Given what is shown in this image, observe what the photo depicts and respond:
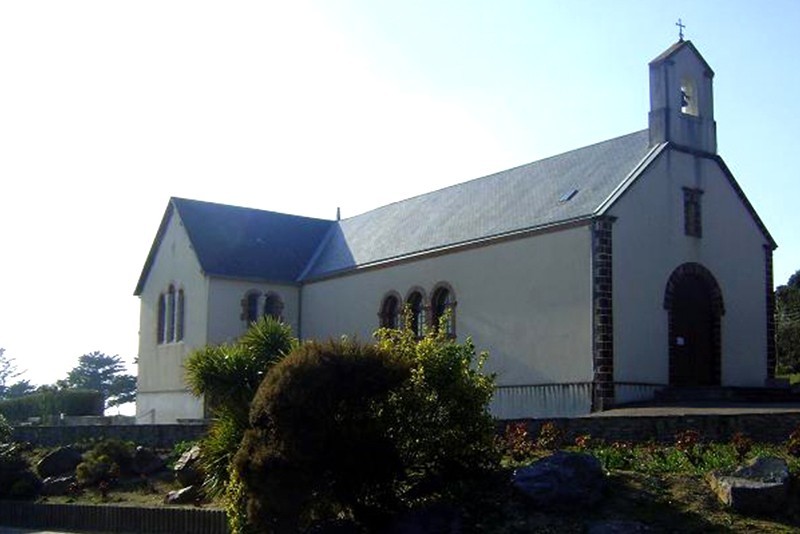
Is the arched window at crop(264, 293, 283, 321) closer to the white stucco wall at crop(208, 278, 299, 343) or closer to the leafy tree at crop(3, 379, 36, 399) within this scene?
the white stucco wall at crop(208, 278, 299, 343)

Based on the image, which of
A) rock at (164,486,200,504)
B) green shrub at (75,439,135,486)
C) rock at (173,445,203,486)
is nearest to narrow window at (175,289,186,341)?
green shrub at (75,439,135,486)

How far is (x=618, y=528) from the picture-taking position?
465 inches

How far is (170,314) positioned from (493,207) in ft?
50.5

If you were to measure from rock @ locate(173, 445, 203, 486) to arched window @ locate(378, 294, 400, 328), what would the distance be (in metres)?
15.0

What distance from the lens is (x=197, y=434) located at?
25297 millimetres

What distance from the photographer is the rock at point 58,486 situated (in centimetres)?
2183

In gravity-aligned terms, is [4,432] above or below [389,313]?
below

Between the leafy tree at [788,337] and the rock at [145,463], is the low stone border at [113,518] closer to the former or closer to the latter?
the rock at [145,463]

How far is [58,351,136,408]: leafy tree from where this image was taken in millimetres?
78188

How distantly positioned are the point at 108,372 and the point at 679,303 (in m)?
61.0

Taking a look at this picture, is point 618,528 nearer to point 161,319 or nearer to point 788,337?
point 161,319

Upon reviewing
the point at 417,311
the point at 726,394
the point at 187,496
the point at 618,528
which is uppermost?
the point at 417,311

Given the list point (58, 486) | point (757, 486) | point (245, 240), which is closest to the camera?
point (757, 486)

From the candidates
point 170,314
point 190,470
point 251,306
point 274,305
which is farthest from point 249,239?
point 190,470
